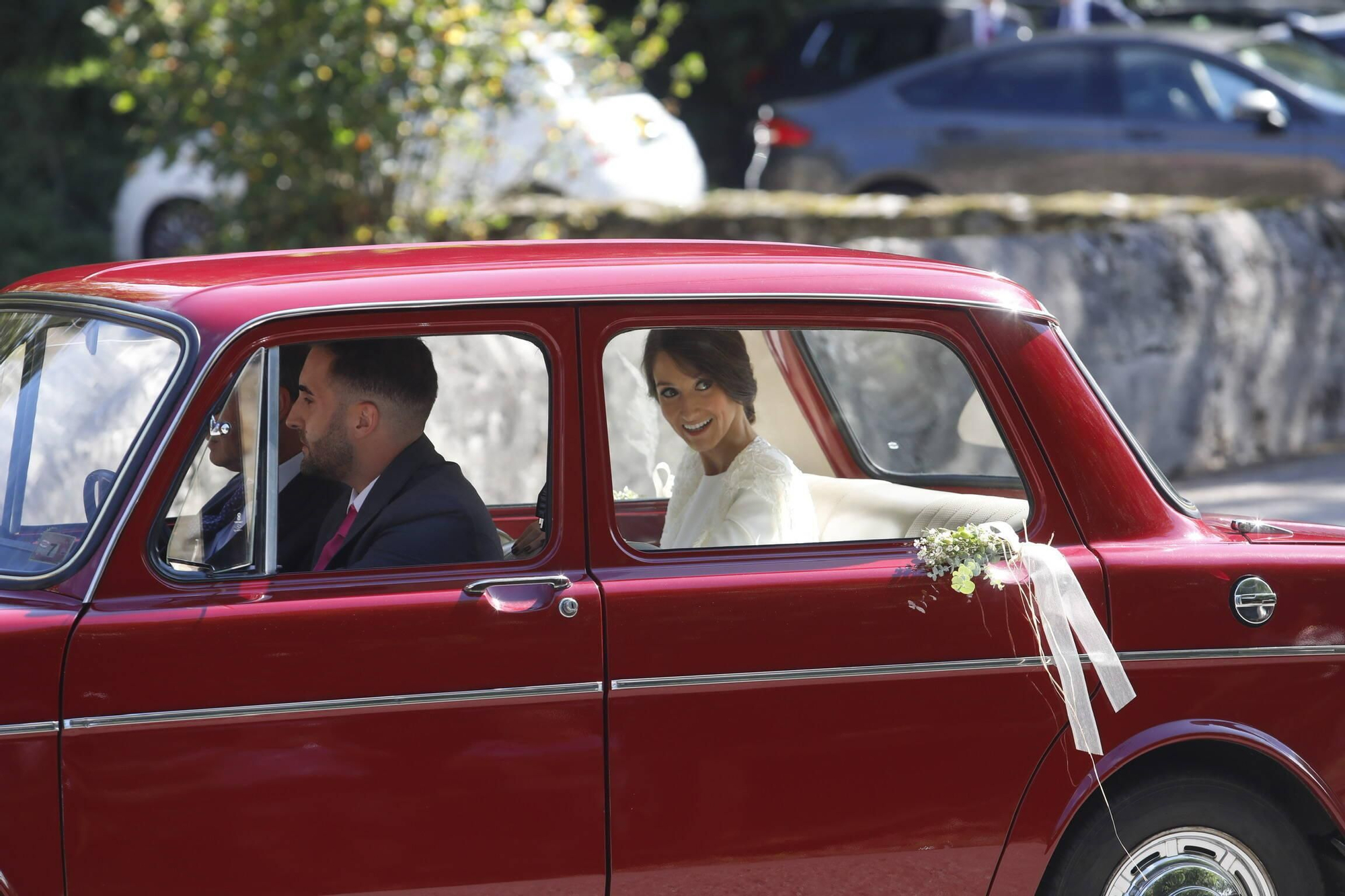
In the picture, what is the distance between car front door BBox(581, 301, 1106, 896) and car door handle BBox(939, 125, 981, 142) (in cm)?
895

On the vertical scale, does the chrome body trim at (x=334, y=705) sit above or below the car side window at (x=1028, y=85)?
below

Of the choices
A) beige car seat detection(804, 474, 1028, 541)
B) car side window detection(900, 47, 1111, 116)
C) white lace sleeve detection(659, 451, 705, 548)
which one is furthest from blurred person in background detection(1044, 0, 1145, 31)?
white lace sleeve detection(659, 451, 705, 548)

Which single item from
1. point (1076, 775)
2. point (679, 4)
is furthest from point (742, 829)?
point (679, 4)

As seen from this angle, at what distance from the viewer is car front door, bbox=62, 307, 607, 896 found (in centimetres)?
278

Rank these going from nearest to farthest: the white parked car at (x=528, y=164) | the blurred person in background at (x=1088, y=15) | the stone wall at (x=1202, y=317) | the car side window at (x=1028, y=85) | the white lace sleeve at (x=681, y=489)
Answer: the white lace sleeve at (x=681, y=489) → the stone wall at (x=1202, y=317) → the white parked car at (x=528, y=164) → the car side window at (x=1028, y=85) → the blurred person in background at (x=1088, y=15)

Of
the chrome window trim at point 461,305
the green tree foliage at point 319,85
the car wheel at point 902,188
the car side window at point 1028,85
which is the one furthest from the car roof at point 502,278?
the car side window at point 1028,85

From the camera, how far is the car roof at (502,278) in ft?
9.80

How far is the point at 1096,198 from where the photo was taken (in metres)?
8.64

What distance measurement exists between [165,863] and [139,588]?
0.47 metres

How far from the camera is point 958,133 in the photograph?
11859 mm

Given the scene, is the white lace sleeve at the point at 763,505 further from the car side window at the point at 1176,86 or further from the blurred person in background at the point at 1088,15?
the blurred person in background at the point at 1088,15

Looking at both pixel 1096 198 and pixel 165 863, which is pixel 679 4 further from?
pixel 165 863

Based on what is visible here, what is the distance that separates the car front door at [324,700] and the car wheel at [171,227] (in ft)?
28.7

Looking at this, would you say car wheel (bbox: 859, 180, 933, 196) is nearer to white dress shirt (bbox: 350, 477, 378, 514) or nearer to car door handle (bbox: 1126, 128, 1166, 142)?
car door handle (bbox: 1126, 128, 1166, 142)
